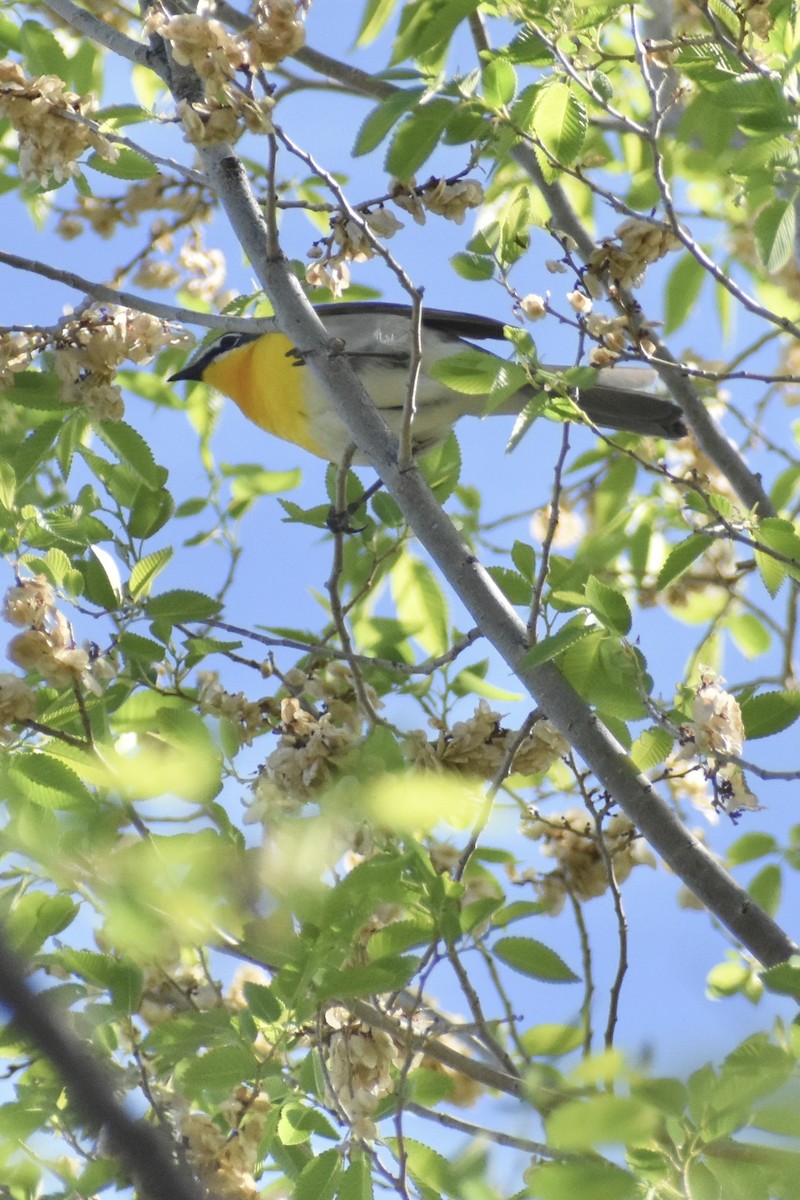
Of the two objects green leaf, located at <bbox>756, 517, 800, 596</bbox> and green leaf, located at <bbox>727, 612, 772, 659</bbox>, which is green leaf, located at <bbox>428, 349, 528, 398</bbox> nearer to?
green leaf, located at <bbox>756, 517, 800, 596</bbox>

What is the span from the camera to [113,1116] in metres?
0.63

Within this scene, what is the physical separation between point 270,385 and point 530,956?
321 cm

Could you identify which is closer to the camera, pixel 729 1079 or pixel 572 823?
pixel 729 1079

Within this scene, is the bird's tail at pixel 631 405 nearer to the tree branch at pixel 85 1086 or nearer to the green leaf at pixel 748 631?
the green leaf at pixel 748 631

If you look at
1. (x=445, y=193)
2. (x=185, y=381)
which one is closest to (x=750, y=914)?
(x=445, y=193)

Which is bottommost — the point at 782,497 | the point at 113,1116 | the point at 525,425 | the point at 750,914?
the point at 113,1116

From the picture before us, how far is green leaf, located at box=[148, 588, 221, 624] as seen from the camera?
3357mm

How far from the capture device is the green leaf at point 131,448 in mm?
3475

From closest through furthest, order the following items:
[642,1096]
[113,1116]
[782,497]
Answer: [113,1116], [642,1096], [782,497]

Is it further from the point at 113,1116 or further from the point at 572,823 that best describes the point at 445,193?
the point at 113,1116

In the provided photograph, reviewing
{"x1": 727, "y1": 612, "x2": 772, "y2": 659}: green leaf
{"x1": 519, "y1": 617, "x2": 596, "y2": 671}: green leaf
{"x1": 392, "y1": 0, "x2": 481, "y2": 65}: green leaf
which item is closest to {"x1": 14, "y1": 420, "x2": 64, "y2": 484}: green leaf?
{"x1": 392, "y1": 0, "x2": 481, "y2": 65}: green leaf

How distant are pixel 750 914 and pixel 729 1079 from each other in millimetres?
1313

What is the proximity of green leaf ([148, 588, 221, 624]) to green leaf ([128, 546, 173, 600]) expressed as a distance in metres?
0.08

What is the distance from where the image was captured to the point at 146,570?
11.2 feet
